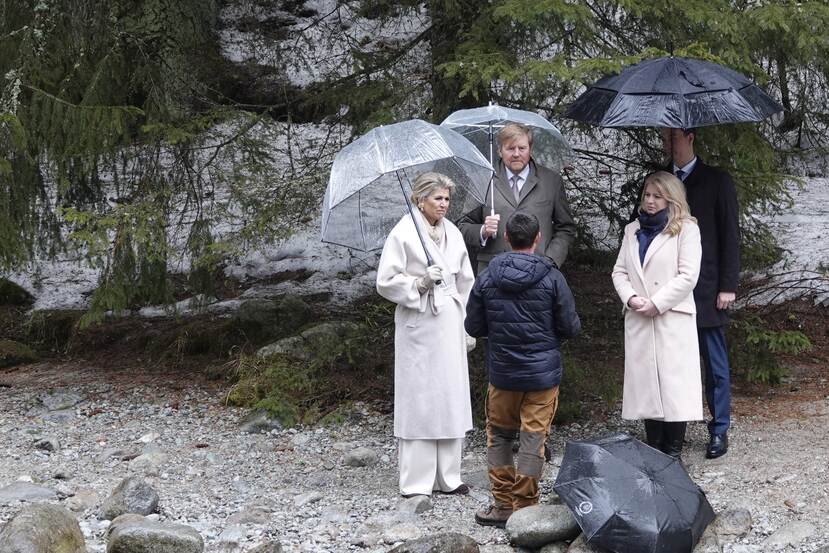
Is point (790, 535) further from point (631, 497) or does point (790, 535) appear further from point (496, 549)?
point (496, 549)

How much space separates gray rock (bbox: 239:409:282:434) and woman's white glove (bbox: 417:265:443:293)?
8.66 feet

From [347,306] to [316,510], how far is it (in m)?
4.62

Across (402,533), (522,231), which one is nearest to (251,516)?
(402,533)

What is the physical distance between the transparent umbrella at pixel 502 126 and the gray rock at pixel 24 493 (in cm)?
354

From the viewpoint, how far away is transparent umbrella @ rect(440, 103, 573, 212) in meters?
6.51

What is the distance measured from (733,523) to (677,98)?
2.47m

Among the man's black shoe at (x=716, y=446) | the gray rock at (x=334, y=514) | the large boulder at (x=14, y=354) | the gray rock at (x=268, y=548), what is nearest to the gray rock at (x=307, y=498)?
the gray rock at (x=334, y=514)

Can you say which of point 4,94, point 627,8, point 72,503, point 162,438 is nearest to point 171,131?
point 4,94

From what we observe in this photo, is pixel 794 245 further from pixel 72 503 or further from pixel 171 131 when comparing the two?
pixel 72 503

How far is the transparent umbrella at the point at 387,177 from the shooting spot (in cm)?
595

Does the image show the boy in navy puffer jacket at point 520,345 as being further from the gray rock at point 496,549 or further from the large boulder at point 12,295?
the large boulder at point 12,295

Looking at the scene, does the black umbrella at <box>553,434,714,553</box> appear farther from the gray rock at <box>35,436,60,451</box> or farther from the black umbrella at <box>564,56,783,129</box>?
the gray rock at <box>35,436,60,451</box>

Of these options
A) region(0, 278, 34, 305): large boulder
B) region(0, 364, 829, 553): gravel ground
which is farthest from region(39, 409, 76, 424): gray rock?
region(0, 278, 34, 305): large boulder

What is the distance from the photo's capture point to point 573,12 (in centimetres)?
664
